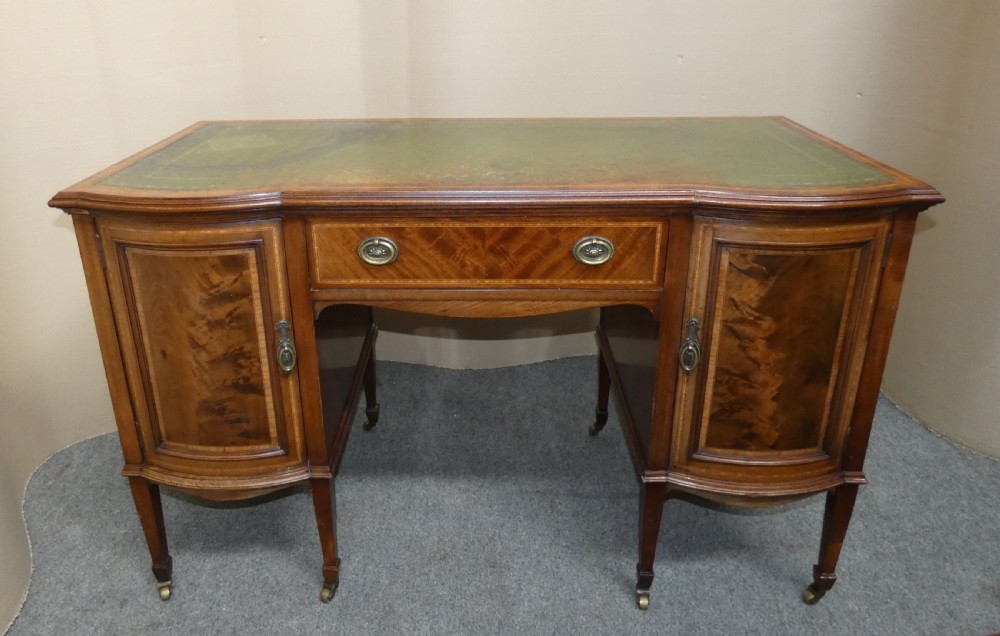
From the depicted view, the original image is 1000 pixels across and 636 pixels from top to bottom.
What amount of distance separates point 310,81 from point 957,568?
198 cm

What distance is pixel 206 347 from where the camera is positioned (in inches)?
50.1

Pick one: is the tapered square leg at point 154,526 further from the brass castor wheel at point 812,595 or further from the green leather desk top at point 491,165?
the brass castor wheel at point 812,595

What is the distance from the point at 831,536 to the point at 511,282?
0.83 meters

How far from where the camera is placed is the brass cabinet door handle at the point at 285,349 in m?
1.26

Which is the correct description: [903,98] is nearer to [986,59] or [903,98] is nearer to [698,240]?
[986,59]

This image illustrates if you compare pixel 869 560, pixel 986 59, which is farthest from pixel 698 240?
pixel 986 59

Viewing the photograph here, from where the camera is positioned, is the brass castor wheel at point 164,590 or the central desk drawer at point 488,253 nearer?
the central desk drawer at point 488,253

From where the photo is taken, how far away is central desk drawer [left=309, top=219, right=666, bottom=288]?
47.6 inches

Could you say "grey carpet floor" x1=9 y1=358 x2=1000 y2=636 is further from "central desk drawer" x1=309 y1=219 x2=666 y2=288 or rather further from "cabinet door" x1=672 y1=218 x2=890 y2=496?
"central desk drawer" x1=309 y1=219 x2=666 y2=288

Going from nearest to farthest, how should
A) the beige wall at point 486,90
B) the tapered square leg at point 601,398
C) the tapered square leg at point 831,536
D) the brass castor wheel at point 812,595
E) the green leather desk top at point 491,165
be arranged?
the green leather desk top at point 491,165 < the tapered square leg at point 831,536 < the brass castor wheel at point 812,595 < the beige wall at point 486,90 < the tapered square leg at point 601,398

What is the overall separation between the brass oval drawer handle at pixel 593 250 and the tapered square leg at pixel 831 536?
2.14 ft

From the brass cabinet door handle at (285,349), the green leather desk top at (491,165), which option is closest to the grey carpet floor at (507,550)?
the brass cabinet door handle at (285,349)

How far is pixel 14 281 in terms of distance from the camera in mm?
1788

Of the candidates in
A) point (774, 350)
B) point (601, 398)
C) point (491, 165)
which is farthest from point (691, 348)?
point (601, 398)
